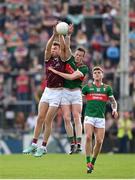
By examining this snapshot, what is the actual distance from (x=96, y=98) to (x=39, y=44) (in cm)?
1521

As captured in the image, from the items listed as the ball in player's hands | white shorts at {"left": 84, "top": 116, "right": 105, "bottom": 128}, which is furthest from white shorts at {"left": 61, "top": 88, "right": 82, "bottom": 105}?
the ball in player's hands

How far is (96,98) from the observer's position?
813 inches

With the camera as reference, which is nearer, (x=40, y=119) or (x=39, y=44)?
(x=40, y=119)

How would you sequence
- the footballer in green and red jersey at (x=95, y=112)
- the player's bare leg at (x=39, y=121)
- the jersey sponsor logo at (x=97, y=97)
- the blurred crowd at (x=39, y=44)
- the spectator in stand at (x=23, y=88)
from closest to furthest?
1. the footballer in green and red jersey at (x=95, y=112)
2. the jersey sponsor logo at (x=97, y=97)
3. the player's bare leg at (x=39, y=121)
4. the blurred crowd at (x=39, y=44)
5. the spectator in stand at (x=23, y=88)

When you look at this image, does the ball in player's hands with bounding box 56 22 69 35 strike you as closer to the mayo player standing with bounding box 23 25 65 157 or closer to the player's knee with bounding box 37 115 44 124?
the mayo player standing with bounding box 23 25 65 157

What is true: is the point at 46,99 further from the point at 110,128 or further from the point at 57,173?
the point at 110,128

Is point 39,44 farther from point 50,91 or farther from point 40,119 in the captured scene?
point 40,119

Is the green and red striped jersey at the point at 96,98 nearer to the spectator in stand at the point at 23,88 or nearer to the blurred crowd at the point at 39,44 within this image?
the blurred crowd at the point at 39,44

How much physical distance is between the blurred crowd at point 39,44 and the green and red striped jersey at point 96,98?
1168 centimetres

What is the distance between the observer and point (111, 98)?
20.7 metres

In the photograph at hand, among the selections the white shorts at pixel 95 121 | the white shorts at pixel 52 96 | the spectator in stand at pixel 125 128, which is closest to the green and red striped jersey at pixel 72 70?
the white shorts at pixel 52 96

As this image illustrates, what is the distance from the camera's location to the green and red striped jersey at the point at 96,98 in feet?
67.5

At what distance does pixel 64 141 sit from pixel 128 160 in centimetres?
631

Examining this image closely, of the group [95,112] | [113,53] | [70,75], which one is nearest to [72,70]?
[70,75]
